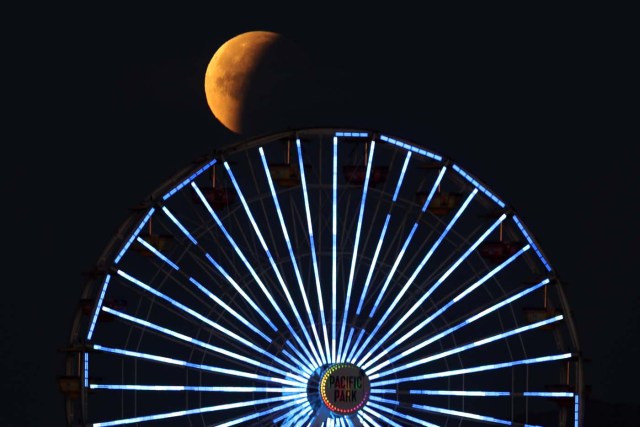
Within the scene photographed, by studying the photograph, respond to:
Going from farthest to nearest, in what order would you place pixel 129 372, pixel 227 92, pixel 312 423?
pixel 129 372
pixel 227 92
pixel 312 423

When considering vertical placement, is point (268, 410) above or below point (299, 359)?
below

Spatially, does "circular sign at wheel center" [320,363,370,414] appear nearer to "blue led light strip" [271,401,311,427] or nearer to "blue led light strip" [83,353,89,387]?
"blue led light strip" [271,401,311,427]

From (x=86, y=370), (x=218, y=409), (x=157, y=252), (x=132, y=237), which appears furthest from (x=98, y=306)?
(x=218, y=409)

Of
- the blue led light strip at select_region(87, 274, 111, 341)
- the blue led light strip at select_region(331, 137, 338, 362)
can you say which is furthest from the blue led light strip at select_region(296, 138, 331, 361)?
the blue led light strip at select_region(87, 274, 111, 341)

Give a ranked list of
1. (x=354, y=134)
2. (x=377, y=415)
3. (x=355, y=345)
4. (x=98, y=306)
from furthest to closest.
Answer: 1. (x=354, y=134)
2. (x=355, y=345)
3. (x=377, y=415)
4. (x=98, y=306)

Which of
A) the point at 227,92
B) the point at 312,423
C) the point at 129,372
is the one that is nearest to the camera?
the point at 312,423

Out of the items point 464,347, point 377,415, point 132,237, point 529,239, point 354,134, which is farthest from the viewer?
point 464,347

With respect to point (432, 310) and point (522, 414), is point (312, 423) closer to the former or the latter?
point (432, 310)

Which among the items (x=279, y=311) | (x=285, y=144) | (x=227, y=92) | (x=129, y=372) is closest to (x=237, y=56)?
(x=227, y=92)

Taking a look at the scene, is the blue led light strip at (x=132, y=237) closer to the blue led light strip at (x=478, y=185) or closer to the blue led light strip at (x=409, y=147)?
the blue led light strip at (x=409, y=147)

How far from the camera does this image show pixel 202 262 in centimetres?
3756

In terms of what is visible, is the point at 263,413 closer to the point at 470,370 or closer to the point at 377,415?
the point at 377,415

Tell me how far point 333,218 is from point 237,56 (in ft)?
21.2

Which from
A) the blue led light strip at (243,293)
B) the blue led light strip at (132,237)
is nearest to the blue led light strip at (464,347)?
the blue led light strip at (243,293)
